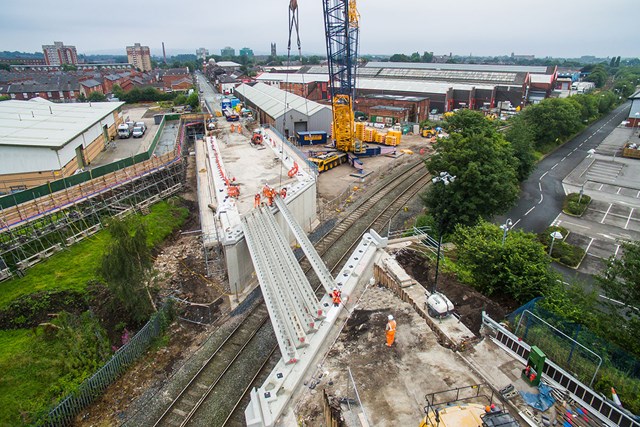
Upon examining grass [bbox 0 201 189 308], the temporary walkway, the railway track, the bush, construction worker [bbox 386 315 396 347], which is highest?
construction worker [bbox 386 315 396 347]

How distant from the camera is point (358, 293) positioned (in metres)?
13.1

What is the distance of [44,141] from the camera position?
25906 mm

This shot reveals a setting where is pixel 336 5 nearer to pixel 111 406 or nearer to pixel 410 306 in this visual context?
pixel 410 306

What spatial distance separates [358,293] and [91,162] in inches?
1213

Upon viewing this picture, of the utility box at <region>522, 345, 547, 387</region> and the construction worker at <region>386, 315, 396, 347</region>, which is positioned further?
the construction worker at <region>386, 315, 396, 347</region>

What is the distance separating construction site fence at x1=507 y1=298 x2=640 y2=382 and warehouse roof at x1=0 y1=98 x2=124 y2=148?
95.8 ft

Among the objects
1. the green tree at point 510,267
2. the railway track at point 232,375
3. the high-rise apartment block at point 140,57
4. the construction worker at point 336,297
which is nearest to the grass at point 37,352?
the railway track at point 232,375

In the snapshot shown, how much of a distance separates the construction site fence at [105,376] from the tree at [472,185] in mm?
14427

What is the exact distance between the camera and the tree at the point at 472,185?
20.1 metres

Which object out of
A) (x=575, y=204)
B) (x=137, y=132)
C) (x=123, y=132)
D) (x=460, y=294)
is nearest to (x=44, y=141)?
(x=123, y=132)

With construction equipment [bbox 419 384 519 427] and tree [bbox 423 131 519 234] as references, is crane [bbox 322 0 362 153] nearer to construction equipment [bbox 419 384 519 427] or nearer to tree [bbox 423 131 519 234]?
tree [bbox 423 131 519 234]

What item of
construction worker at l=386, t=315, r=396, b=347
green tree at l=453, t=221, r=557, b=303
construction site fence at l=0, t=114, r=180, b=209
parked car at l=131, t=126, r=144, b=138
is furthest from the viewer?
parked car at l=131, t=126, r=144, b=138

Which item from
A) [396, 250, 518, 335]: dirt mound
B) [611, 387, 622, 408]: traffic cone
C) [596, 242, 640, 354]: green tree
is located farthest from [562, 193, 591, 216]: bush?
[611, 387, 622, 408]: traffic cone

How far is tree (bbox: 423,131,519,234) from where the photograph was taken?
65.8ft
